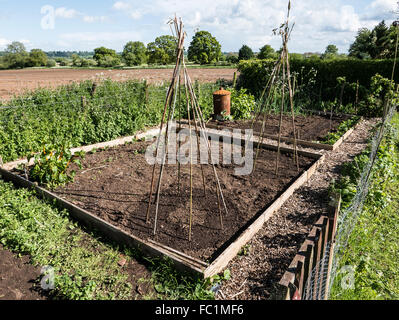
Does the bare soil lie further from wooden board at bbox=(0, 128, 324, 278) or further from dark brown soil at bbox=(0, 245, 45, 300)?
dark brown soil at bbox=(0, 245, 45, 300)

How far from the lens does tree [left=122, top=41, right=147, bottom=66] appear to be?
54.1 meters

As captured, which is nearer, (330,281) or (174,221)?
(330,281)

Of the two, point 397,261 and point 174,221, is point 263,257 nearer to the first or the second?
point 174,221

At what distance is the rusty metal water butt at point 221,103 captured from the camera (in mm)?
8188

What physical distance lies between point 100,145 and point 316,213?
15.2 feet

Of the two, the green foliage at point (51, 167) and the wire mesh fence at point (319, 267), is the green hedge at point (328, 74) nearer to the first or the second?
the green foliage at point (51, 167)

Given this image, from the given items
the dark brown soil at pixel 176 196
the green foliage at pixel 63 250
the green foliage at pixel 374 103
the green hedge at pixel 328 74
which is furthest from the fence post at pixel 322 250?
the green hedge at pixel 328 74

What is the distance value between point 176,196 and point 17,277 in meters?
2.14

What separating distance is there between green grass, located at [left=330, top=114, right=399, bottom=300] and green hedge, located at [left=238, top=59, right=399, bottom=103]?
6.07 metres

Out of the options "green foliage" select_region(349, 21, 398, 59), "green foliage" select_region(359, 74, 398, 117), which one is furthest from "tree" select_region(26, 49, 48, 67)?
"green foliage" select_region(359, 74, 398, 117)

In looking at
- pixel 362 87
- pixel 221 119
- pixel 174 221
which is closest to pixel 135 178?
pixel 174 221

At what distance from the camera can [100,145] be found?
237 inches

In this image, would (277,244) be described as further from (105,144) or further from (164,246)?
(105,144)

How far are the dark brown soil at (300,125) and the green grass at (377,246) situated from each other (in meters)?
2.80
